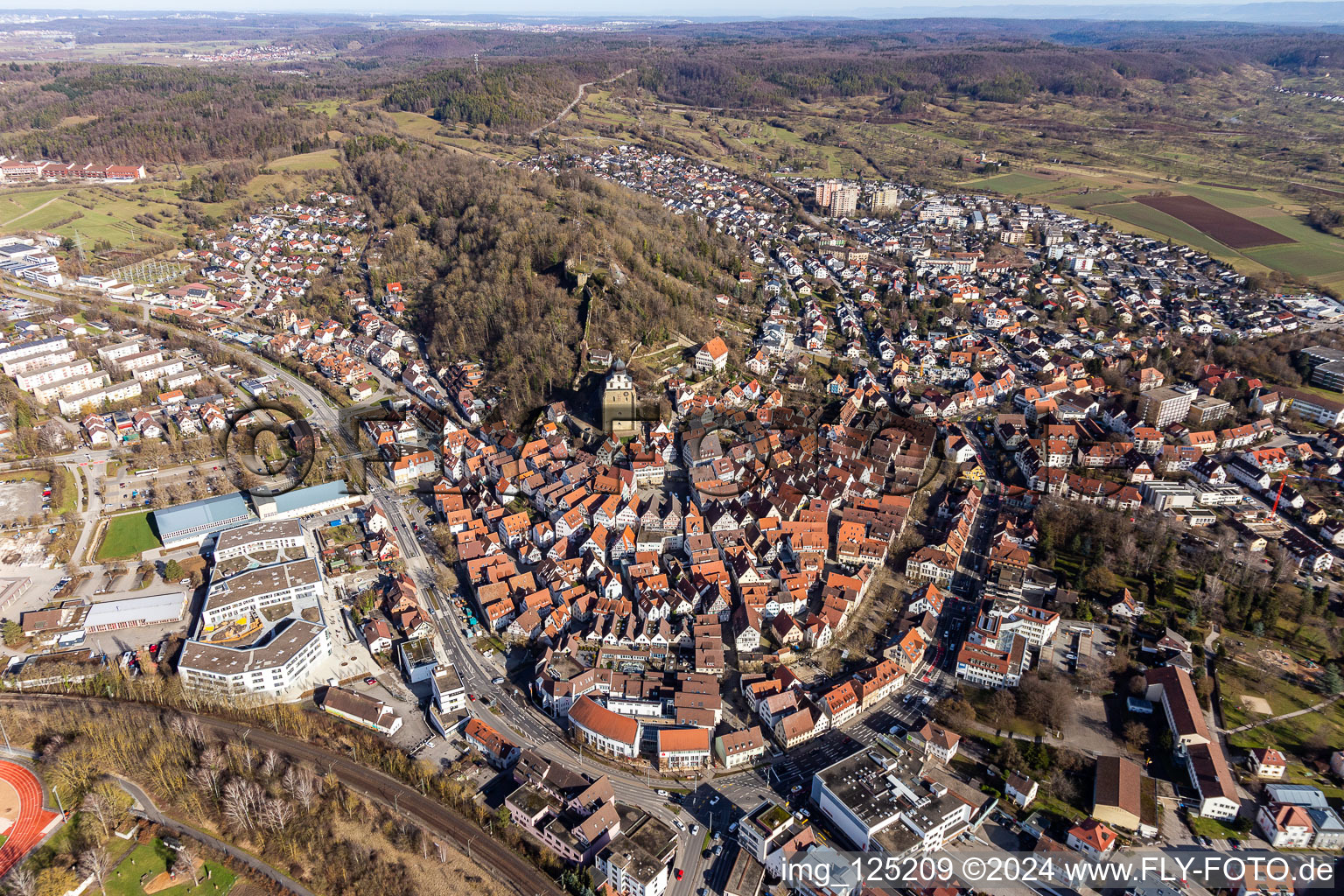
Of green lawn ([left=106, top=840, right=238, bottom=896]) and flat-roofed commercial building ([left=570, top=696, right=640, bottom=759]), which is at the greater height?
flat-roofed commercial building ([left=570, top=696, right=640, bottom=759])

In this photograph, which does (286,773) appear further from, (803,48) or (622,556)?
(803,48)

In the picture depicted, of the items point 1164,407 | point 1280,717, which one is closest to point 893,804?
point 1280,717

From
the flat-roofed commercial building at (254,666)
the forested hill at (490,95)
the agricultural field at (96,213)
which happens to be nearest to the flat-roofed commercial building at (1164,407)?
the flat-roofed commercial building at (254,666)

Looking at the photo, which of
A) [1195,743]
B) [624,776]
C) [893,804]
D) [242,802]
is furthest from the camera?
[1195,743]

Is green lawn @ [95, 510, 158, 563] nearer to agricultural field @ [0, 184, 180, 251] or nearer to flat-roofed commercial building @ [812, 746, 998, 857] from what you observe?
→ flat-roofed commercial building @ [812, 746, 998, 857]

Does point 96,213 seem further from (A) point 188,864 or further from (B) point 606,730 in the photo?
(B) point 606,730

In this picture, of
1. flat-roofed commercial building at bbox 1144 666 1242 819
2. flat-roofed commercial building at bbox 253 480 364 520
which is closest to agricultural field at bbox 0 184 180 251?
flat-roofed commercial building at bbox 253 480 364 520

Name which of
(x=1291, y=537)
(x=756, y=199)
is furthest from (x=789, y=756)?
(x=756, y=199)

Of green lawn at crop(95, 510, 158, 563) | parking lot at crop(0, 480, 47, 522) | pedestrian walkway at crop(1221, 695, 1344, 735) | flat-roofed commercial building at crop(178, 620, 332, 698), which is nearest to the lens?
pedestrian walkway at crop(1221, 695, 1344, 735)
